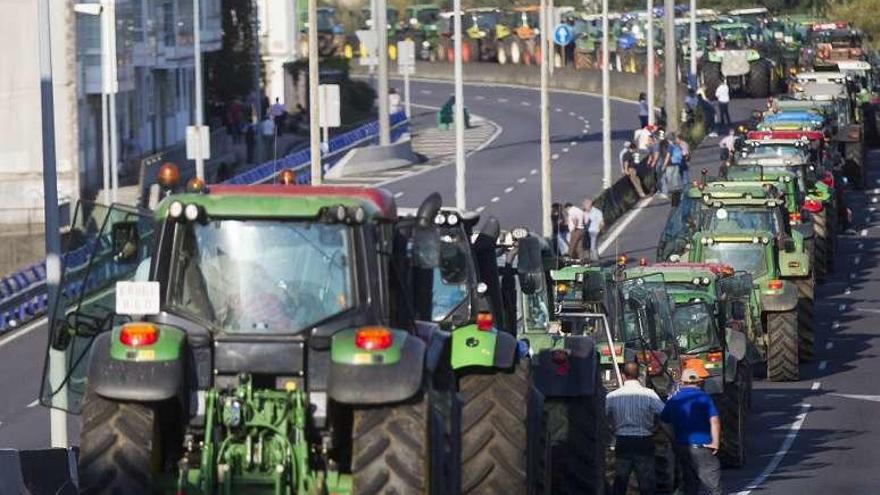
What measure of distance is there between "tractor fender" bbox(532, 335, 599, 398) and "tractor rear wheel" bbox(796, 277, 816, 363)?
59.6 feet

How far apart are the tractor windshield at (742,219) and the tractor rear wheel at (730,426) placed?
11737mm

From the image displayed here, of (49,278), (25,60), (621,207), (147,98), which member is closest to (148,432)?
(49,278)

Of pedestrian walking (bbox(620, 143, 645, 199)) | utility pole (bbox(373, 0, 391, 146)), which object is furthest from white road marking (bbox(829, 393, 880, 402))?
utility pole (bbox(373, 0, 391, 146))

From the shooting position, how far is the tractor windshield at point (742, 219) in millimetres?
38781

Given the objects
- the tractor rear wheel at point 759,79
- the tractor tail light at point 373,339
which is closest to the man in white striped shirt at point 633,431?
the tractor tail light at point 373,339

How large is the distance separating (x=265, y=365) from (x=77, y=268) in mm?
4379

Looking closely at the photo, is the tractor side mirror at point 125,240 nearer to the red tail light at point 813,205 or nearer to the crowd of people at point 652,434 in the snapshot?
the crowd of people at point 652,434

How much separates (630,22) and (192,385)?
93351 mm

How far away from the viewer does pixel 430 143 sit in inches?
3031

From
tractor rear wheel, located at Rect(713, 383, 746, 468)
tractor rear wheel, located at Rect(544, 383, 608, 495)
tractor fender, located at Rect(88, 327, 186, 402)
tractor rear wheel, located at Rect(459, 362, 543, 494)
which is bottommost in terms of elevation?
tractor rear wheel, located at Rect(713, 383, 746, 468)

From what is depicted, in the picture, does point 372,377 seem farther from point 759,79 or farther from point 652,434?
point 759,79

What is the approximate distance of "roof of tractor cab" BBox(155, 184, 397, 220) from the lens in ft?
45.4

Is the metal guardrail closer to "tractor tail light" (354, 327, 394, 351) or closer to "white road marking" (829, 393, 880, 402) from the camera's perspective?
"tractor tail light" (354, 327, 394, 351)

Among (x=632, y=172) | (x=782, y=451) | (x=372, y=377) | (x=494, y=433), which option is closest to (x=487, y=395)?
(x=494, y=433)
